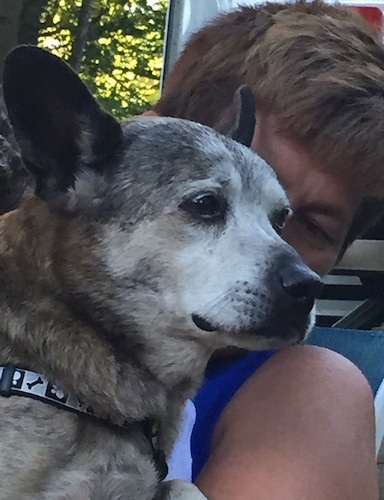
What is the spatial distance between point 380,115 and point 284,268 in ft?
1.62

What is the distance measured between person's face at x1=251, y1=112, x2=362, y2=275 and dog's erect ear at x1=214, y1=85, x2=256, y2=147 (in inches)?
2.8

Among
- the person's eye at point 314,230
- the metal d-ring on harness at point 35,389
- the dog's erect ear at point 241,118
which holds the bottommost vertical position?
the metal d-ring on harness at point 35,389

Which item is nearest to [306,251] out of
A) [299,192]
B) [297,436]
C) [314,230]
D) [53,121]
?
[314,230]

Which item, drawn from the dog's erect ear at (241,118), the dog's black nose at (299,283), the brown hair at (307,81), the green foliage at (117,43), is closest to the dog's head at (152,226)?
the dog's black nose at (299,283)

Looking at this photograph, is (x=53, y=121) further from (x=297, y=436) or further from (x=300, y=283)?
(x=297, y=436)

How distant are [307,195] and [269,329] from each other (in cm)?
46

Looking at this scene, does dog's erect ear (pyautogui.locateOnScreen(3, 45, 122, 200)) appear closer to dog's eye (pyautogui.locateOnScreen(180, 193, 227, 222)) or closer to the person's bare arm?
dog's eye (pyautogui.locateOnScreen(180, 193, 227, 222))

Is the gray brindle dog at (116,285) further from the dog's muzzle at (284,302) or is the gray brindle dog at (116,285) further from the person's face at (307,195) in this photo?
the person's face at (307,195)

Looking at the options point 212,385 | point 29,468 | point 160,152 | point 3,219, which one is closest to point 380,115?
point 160,152

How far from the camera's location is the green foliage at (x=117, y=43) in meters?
3.63

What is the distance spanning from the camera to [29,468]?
1.31m

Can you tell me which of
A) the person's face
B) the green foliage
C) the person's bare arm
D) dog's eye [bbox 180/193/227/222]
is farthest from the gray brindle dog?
the green foliage

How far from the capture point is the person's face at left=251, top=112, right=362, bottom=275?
178 centimetres

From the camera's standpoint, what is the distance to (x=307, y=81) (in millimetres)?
1742
